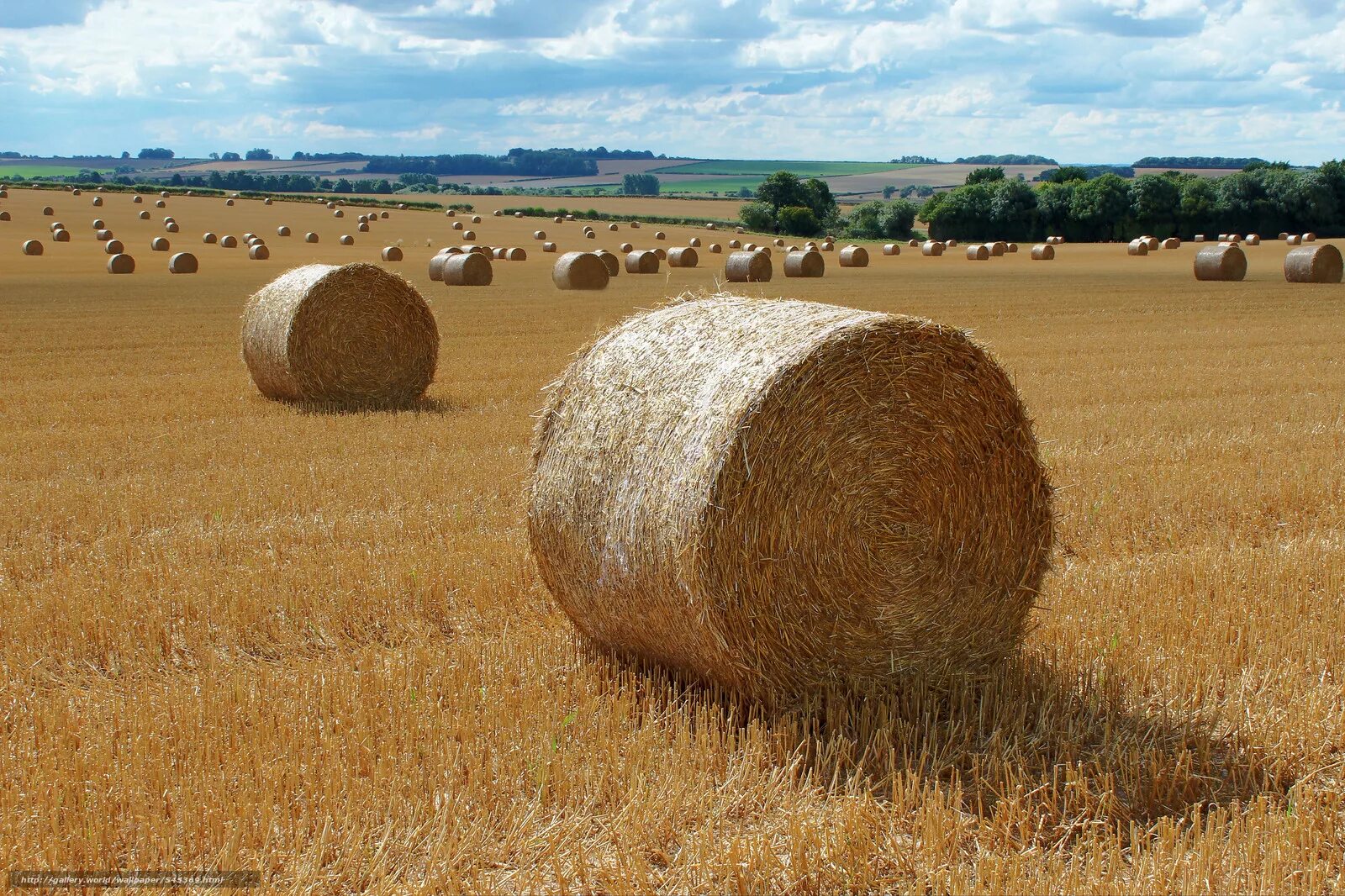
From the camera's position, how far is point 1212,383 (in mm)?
14422

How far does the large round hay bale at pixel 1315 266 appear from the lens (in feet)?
105

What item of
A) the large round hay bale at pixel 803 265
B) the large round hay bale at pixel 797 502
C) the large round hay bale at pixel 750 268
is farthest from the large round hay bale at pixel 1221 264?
the large round hay bale at pixel 797 502

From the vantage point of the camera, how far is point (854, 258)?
43031 mm

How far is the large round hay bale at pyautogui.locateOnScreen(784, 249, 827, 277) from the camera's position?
119 ft

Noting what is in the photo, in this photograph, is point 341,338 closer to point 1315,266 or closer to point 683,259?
point 1315,266

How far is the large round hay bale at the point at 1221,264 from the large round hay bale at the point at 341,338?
25.5m

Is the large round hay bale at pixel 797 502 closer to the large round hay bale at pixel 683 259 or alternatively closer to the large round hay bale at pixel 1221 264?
the large round hay bale at pixel 1221 264

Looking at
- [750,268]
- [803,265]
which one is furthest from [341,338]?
[803,265]

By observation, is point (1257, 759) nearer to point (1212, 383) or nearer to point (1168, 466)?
point (1168, 466)

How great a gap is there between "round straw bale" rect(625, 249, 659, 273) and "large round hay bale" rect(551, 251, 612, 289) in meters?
6.94

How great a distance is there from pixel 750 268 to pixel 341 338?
794 inches

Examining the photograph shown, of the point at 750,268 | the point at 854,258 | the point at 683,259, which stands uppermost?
the point at 854,258

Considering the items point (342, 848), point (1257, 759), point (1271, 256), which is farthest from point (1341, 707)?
point (1271, 256)

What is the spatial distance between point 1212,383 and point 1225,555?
7839 millimetres
